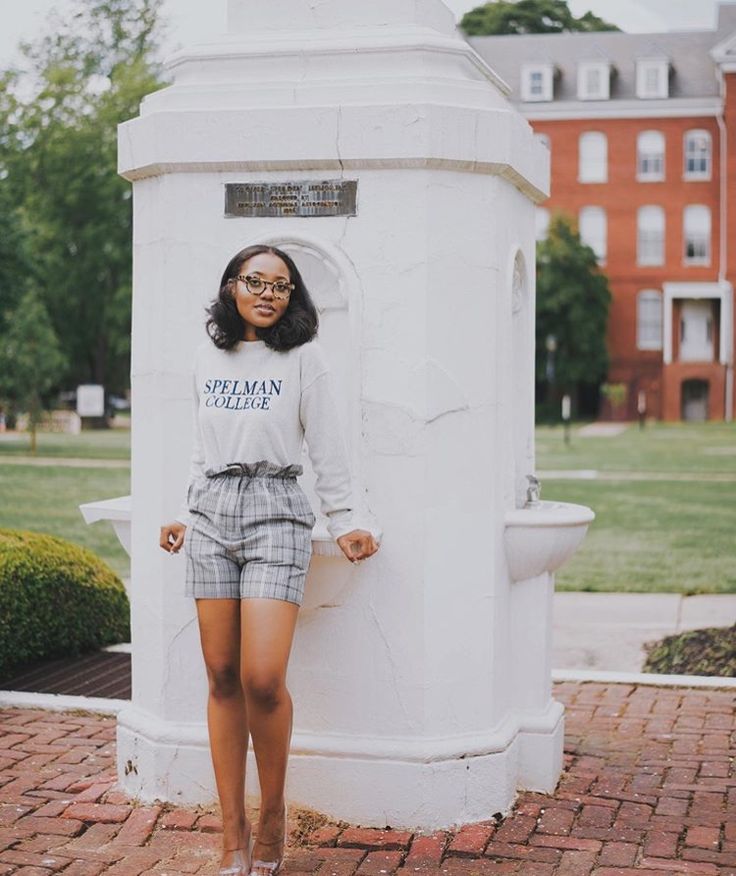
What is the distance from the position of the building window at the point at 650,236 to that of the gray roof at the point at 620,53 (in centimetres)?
488

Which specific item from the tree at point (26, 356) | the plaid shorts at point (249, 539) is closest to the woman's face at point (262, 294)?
the plaid shorts at point (249, 539)

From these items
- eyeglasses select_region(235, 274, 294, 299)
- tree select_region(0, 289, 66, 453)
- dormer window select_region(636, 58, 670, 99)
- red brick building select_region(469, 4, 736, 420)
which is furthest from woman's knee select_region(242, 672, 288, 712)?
dormer window select_region(636, 58, 670, 99)

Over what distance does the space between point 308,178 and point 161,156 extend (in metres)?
0.56

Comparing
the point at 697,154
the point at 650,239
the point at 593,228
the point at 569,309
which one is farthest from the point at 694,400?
the point at 697,154

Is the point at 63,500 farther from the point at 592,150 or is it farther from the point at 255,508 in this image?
the point at 592,150

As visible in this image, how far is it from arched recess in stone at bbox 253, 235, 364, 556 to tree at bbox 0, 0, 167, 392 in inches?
1780

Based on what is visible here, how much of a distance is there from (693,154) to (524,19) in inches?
628

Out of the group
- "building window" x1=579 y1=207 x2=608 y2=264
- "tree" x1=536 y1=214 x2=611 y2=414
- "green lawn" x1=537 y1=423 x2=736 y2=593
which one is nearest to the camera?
"green lawn" x1=537 y1=423 x2=736 y2=593

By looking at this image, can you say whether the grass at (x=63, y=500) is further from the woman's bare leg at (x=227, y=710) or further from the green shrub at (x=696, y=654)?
the woman's bare leg at (x=227, y=710)

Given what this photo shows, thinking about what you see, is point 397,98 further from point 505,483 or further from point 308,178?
point 505,483

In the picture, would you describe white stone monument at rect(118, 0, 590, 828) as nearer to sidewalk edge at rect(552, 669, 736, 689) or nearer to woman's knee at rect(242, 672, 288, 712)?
woman's knee at rect(242, 672, 288, 712)

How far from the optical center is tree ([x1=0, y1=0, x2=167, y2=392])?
166 feet

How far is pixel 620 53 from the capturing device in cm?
5741

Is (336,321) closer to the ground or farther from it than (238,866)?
farther from it
